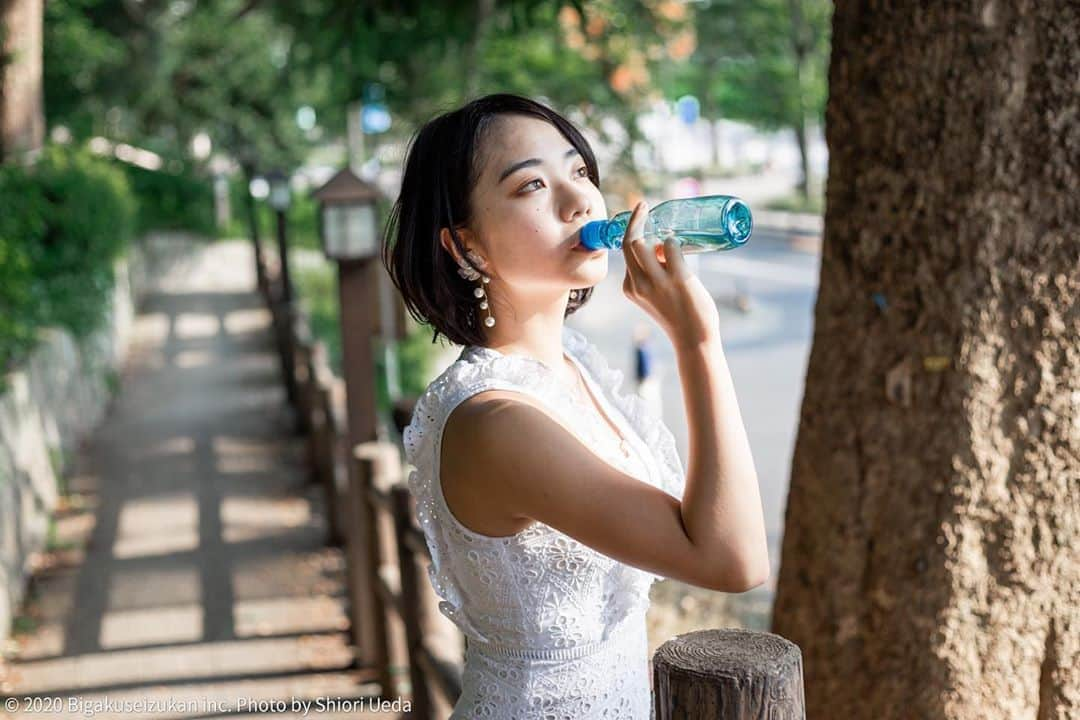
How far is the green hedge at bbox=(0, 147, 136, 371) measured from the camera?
27.6 feet

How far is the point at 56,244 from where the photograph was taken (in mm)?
11070

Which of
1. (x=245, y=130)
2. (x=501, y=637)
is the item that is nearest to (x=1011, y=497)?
(x=501, y=637)

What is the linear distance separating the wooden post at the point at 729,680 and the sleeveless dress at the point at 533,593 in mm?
154

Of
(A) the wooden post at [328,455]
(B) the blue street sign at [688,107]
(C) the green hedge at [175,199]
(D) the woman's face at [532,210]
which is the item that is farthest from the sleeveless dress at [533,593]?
(B) the blue street sign at [688,107]

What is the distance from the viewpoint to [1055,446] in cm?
224

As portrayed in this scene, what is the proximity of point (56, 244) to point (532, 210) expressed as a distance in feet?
34.5

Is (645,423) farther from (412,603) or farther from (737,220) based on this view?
(412,603)

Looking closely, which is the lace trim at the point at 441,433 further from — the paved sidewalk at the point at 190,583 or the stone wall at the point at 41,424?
the stone wall at the point at 41,424

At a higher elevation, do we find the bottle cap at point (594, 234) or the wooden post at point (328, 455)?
the bottle cap at point (594, 234)

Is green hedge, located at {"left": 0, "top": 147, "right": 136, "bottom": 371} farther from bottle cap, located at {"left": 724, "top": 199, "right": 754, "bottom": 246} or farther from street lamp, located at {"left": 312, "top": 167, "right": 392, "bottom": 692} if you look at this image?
bottle cap, located at {"left": 724, "top": 199, "right": 754, "bottom": 246}

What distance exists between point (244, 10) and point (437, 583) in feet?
32.2

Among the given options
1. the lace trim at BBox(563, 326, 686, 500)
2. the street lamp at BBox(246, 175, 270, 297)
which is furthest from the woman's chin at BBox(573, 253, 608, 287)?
the street lamp at BBox(246, 175, 270, 297)

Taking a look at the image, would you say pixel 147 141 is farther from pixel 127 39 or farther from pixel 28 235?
pixel 28 235

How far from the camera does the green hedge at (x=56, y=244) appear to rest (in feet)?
27.6
